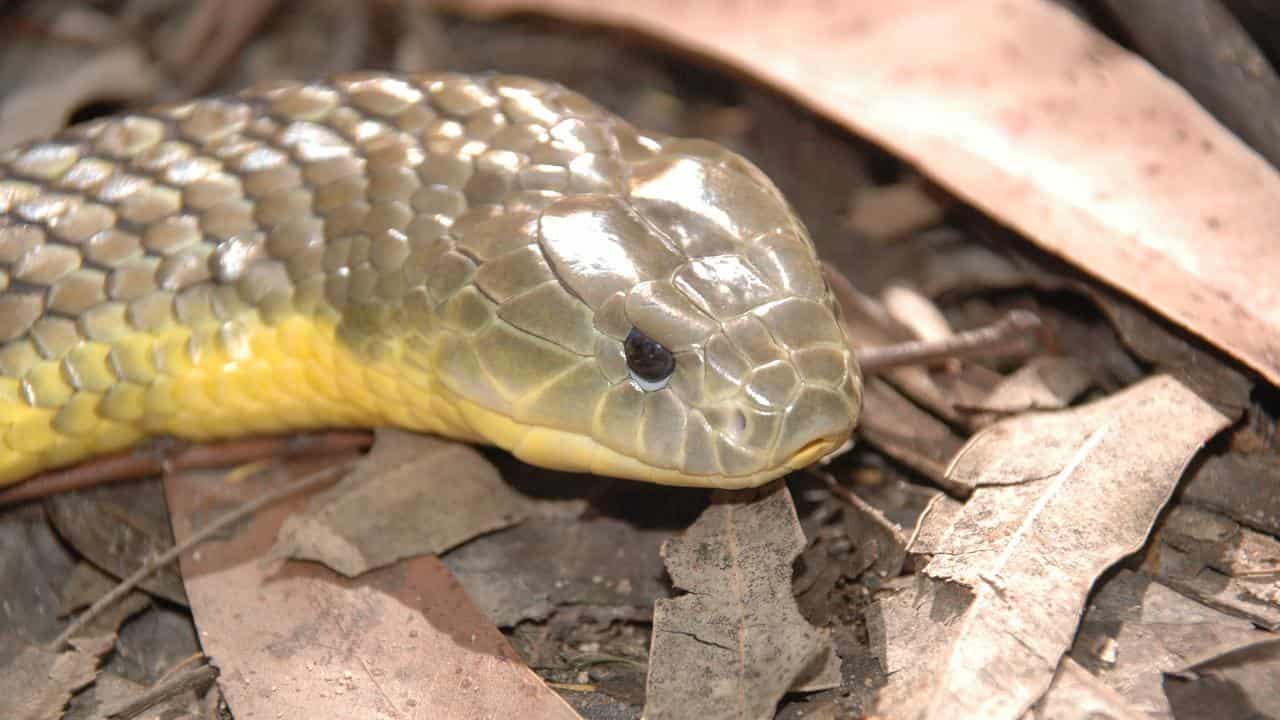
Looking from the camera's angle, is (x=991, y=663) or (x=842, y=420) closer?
(x=991, y=663)

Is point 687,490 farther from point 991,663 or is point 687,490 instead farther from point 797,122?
point 797,122

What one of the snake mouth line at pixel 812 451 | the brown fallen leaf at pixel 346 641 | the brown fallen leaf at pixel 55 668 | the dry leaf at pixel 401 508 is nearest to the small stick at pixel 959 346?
the snake mouth line at pixel 812 451

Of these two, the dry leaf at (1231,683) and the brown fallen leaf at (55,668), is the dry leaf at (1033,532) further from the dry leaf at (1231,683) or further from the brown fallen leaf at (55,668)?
the brown fallen leaf at (55,668)

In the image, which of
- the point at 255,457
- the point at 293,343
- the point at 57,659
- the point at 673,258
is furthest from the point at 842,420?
the point at 57,659

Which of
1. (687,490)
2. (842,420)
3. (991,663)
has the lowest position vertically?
(687,490)

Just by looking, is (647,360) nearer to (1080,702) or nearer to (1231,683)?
(1080,702)
